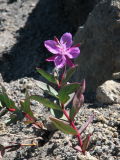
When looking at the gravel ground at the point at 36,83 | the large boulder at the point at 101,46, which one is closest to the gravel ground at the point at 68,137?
the gravel ground at the point at 36,83

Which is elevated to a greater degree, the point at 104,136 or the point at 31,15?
the point at 31,15

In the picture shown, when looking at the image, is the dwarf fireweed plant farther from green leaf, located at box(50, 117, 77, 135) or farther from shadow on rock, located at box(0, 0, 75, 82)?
shadow on rock, located at box(0, 0, 75, 82)

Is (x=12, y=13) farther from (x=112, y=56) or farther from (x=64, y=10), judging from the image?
(x=112, y=56)

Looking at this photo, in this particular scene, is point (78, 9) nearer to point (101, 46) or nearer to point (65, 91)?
point (101, 46)

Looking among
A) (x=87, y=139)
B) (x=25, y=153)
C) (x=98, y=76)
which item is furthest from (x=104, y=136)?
(x=98, y=76)

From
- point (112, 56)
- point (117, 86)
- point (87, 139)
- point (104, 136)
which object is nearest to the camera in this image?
point (87, 139)

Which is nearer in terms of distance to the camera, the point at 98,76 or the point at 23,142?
the point at 23,142

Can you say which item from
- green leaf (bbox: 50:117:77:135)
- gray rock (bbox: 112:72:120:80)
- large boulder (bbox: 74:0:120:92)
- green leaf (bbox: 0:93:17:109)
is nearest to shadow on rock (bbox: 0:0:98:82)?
large boulder (bbox: 74:0:120:92)

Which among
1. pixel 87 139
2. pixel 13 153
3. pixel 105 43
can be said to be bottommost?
pixel 13 153

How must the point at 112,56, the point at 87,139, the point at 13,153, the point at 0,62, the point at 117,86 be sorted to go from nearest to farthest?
1. the point at 87,139
2. the point at 13,153
3. the point at 117,86
4. the point at 112,56
5. the point at 0,62
